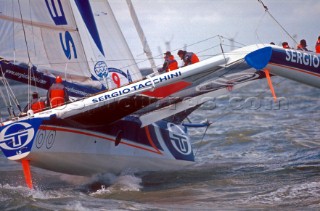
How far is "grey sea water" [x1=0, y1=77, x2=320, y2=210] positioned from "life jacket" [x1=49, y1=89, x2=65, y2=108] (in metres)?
1.21

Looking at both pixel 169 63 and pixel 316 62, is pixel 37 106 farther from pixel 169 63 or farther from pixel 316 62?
pixel 316 62

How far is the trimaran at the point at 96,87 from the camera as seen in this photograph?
8.34 metres

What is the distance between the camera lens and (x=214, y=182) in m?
9.40

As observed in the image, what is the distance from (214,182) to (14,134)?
302 centimetres

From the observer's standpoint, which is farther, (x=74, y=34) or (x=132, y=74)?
(x=132, y=74)

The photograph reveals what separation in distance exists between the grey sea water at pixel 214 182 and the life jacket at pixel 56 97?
1.21m

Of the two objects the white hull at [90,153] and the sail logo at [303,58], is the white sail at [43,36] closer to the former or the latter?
the white hull at [90,153]

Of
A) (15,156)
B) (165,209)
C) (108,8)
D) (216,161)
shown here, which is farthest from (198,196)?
(108,8)

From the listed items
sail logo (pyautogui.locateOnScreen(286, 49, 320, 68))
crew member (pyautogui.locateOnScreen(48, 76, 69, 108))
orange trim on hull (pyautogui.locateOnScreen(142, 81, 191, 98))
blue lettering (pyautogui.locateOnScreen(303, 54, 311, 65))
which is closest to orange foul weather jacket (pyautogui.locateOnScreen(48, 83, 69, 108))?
crew member (pyautogui.locateOnScreen(48, 76, 69, 108))

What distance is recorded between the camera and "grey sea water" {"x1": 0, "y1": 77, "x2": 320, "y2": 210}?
25.5 feet

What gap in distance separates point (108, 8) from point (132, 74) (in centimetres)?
123

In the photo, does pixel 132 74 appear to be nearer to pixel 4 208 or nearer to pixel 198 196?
pixel 198 196

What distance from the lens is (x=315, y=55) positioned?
9211 millimetres

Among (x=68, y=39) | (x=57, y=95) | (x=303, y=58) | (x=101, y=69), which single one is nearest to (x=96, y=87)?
(x=101, y=69)
